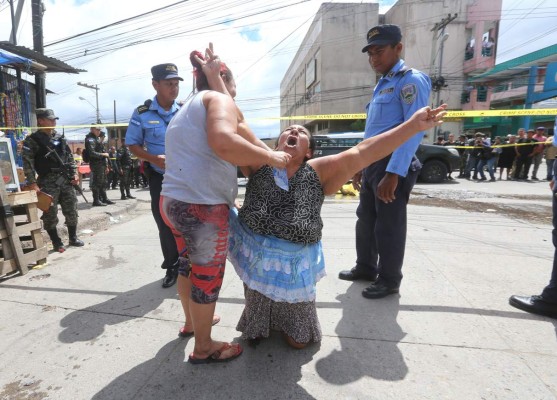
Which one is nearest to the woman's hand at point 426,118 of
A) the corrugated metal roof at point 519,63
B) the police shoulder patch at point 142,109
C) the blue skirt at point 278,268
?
the blue skirt at point 278,268

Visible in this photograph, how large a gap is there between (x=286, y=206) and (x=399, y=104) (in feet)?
4.14

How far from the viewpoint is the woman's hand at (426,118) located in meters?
1.70

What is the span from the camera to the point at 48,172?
402cm

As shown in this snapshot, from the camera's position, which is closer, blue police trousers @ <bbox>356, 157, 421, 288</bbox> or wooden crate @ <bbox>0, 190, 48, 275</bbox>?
blue police trousers @ <bbox>356, 157, 421, 288</bbox>

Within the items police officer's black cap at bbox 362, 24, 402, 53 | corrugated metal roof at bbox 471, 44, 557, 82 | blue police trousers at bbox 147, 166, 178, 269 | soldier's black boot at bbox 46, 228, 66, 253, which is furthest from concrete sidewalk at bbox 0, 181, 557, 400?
corrugated metal roof at bbox 471, 44, 557, 82

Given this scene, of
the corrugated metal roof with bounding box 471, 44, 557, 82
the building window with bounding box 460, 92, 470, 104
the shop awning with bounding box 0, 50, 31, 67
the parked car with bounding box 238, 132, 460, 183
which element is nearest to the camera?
the shop awning with bounding box 0, 50, 31, 67

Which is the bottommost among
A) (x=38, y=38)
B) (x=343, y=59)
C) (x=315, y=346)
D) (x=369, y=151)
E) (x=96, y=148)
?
(x=315, y=346)

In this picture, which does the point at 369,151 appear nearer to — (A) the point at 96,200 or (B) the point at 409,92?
(B) the point at 409,92

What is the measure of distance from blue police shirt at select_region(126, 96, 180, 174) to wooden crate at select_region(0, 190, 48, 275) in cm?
153

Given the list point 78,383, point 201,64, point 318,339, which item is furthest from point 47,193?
point 318,339

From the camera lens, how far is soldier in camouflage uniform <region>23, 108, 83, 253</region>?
3.97m

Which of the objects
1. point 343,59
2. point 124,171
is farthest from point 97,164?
point 343,59

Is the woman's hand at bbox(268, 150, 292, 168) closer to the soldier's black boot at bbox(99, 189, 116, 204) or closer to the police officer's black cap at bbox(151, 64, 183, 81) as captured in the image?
the police officer's black cap at bbox(151, 64, 183, 81)

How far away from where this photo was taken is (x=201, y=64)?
1780mm
